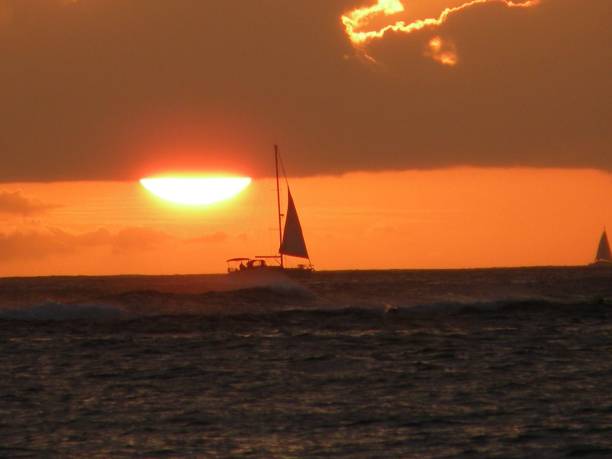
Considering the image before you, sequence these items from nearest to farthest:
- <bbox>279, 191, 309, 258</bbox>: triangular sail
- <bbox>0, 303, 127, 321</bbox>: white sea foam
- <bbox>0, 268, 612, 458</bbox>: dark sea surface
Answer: <bbox>0, 268, 612, 458</bbox>: dark sea surface → <bbox>0, 303, 127, 321</bbox>: white sea foam → <bbox>279, 191, 309, 258</bbox>: triangular sail

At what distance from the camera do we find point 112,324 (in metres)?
69.8

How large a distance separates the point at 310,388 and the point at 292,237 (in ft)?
356

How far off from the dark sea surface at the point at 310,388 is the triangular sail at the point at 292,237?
72.8 m

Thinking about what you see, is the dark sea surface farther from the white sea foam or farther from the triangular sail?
the triangular sail

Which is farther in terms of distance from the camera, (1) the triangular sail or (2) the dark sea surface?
(1) the triangular sail

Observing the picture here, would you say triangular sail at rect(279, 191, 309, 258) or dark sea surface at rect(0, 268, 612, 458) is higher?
triangular sail at rect(279, 191, 309, 258)

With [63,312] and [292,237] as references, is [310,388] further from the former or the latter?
[292,237]

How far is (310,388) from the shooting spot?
36.6 metres

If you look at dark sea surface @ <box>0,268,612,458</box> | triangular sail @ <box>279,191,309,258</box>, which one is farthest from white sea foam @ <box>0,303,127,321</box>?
triangular sail @ <box>279,191,309,258</box>

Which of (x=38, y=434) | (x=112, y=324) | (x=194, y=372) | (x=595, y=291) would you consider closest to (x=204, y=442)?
(x=38, y=434)

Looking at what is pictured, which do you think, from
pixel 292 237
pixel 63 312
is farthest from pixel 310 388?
pixel 292 237

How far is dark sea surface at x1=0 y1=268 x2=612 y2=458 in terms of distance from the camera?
89.7 ft

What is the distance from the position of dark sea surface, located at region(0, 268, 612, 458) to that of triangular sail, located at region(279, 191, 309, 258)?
72796 millimetres

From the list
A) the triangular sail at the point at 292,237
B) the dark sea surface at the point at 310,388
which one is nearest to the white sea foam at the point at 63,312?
the dark sea surface at the point at 310,388
